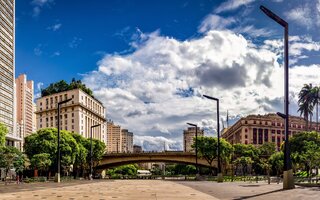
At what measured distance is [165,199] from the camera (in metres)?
22.6

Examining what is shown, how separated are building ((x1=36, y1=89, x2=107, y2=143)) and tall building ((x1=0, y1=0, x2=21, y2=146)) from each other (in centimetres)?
4071

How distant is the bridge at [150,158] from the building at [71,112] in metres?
33.4

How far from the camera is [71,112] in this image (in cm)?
16312

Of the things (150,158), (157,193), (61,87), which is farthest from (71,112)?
(157,193)

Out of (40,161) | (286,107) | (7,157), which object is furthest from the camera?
(40,161)

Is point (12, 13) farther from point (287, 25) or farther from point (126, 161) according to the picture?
point (287, 25)

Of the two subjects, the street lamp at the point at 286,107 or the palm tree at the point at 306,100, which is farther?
the palm tree at the point at 306,100

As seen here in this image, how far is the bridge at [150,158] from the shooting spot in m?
126

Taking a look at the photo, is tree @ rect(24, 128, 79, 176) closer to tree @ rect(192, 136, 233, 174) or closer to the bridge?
tree @ rect(192, 136, 233, 174)

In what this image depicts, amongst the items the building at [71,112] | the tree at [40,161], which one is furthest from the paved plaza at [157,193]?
the building at [71,112]

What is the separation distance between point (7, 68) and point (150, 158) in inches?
1963

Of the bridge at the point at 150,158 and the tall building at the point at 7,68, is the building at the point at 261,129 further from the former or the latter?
the tall building at the point at 7,68

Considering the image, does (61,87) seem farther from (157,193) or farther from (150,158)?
(157,193)


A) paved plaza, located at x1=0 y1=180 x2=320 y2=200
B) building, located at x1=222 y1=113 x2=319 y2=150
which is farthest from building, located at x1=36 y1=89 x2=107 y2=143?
paved plaza, located at x1=0 y1=180 x2=320 y2=200
